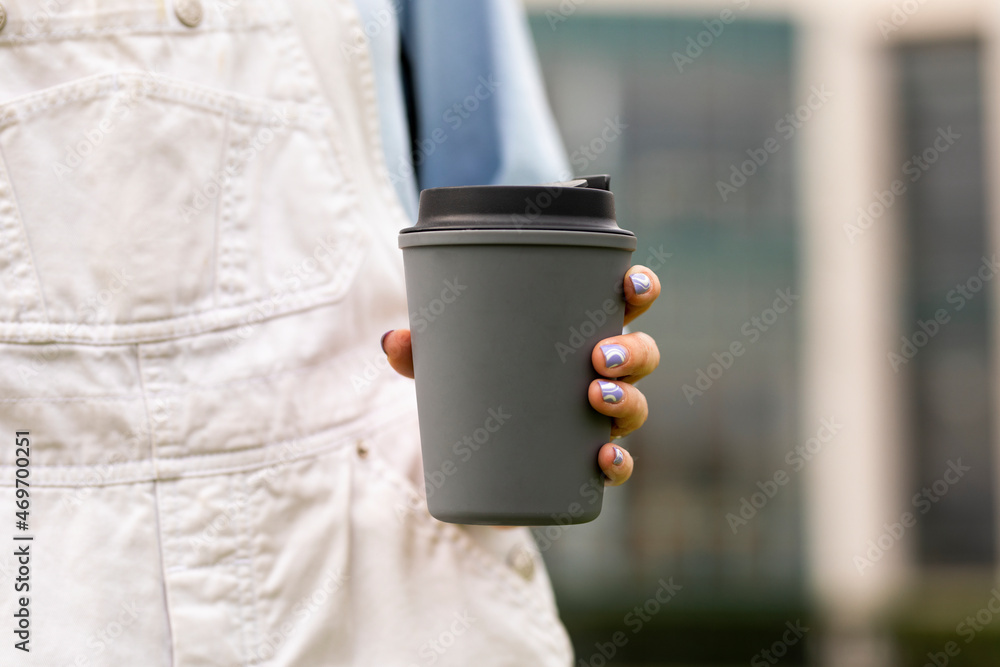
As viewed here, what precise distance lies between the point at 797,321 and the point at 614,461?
359 inches

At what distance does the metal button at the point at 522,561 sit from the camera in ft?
3.46

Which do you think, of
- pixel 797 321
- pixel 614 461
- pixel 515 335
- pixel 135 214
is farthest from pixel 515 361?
pixel 797 321

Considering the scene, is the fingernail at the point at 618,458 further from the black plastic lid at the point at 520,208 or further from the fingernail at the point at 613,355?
the black plastic lid at the point at 520,208

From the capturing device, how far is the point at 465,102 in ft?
3.91

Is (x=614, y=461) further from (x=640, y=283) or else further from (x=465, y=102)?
(x=465, y=102)

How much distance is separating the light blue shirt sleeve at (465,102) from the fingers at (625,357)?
1.03ft

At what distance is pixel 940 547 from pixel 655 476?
2.97m

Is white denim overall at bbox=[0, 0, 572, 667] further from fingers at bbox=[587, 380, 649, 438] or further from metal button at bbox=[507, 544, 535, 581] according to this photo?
fingers at bbox=[587, 380, 649, 438]

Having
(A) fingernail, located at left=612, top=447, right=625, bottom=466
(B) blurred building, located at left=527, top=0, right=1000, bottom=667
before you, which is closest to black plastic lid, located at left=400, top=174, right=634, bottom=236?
(A) fingernail, located at left=612, top=447, right=625, bottom=466

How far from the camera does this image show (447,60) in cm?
117

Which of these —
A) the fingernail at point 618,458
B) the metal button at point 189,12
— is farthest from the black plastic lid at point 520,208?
the metal button at point 189,12

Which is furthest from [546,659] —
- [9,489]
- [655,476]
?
[655,476]

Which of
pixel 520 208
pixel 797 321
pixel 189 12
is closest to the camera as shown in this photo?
pixel 520 208

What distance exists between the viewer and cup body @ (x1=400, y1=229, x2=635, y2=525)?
2.84ft
